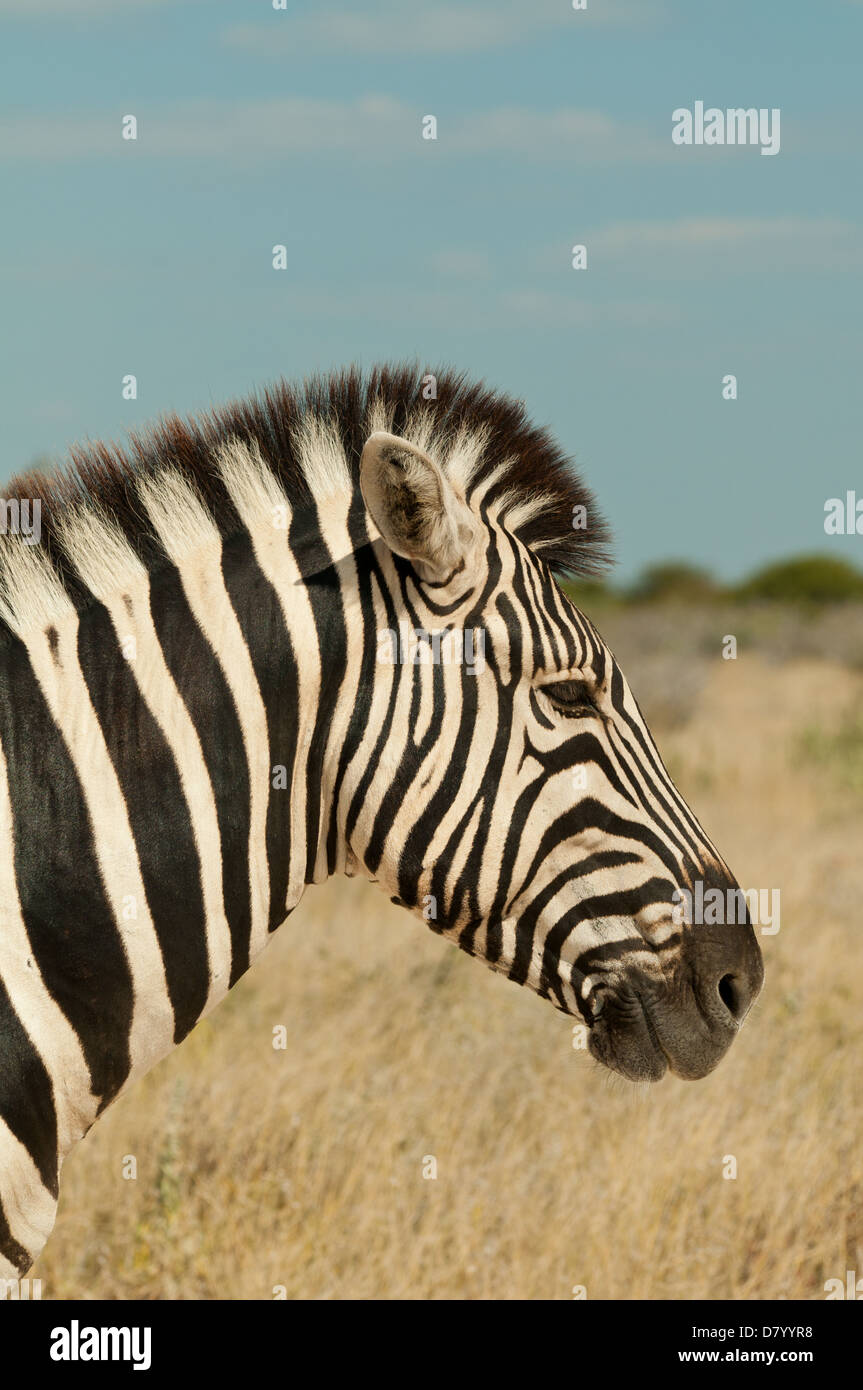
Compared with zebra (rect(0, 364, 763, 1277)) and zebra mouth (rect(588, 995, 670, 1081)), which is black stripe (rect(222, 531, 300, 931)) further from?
zebra mouth (rect(588, 995, 670, 1081))

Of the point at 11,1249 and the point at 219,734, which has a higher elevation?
the point at 219,734

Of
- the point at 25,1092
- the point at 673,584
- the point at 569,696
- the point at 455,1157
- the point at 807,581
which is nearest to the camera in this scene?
the point at 25,1092

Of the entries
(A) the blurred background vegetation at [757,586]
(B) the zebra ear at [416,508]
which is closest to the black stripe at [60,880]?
(B) the zebra ear at [416,508]

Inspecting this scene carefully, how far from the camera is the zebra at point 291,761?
9.00 feet

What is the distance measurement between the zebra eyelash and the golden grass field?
1071mm

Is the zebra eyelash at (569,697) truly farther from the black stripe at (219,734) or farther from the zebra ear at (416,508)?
the black stripe at (219,734)

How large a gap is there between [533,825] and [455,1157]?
3.16 metres

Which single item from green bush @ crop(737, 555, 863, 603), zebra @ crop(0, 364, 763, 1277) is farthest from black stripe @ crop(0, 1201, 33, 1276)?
green bush @ crop(737, 555, 863, 603)

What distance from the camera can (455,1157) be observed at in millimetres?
5617

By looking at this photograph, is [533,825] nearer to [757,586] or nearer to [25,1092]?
[25,1092]

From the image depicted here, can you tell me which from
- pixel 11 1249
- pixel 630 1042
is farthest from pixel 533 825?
pixel 11 1249
